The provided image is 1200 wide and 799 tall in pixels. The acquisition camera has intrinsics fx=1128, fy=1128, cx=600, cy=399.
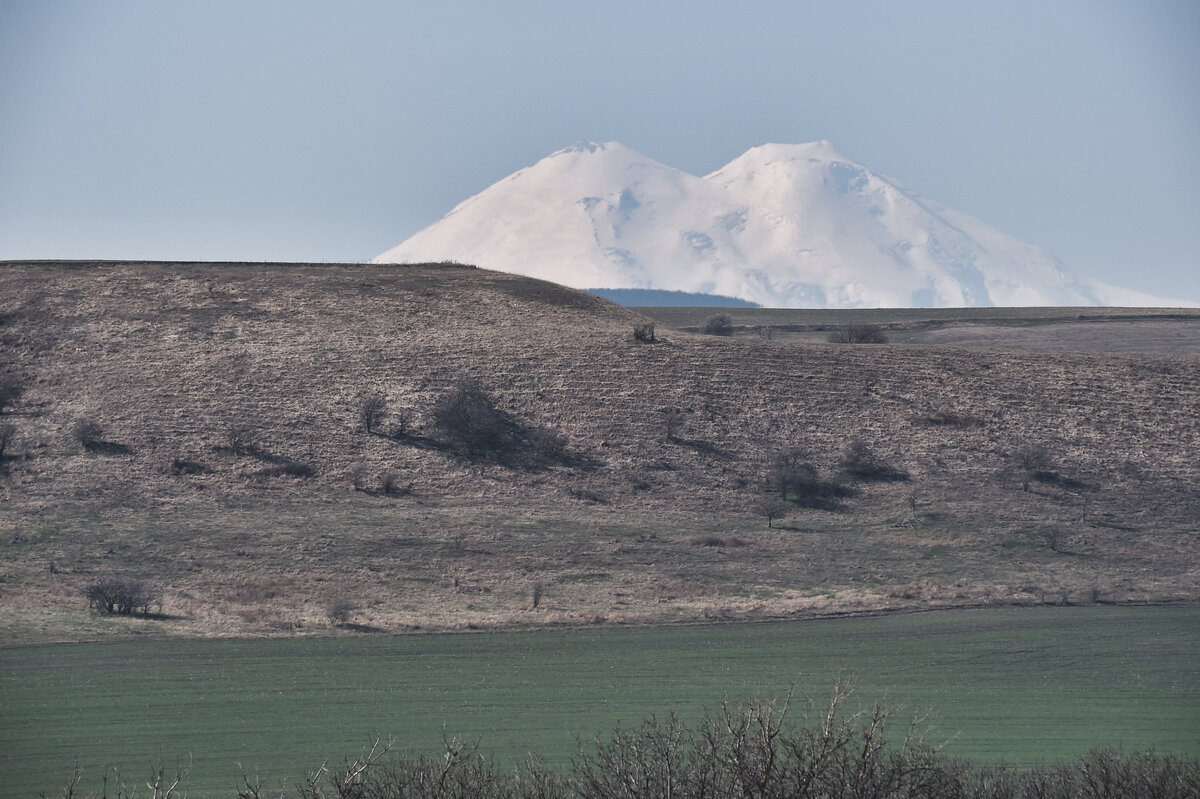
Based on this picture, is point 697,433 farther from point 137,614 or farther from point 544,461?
point 137,614

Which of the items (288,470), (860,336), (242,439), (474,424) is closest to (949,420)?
(860,336)

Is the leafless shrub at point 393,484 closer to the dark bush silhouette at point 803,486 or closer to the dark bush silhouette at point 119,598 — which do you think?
the dark bush silhouette at point 119,598

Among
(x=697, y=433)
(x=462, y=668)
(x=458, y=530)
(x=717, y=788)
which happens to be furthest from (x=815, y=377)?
(x=717, y=788)

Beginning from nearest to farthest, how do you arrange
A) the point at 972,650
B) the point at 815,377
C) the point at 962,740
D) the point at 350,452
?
the point at 962,740
the point at 972,650
the point at 350,452
the point at 815,377

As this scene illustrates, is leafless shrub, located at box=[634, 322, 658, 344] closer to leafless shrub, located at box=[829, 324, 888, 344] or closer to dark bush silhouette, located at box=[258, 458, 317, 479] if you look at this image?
leafless shrub, located at box=[829, 324, 888, 344]

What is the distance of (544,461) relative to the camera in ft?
186

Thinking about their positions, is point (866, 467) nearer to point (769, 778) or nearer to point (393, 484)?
point (393, 484)

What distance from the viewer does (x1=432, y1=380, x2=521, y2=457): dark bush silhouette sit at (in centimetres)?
5788

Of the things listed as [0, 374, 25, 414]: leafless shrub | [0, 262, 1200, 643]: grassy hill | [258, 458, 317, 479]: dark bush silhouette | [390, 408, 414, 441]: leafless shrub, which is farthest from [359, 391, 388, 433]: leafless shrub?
[0, 374, 25, 414]: leafless shrub

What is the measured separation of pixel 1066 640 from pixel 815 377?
3152cm

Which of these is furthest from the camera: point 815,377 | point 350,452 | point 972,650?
point 815,377

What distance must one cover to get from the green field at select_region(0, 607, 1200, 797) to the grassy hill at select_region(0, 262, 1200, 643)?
3204mm

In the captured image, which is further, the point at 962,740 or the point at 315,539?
the point at 315,539

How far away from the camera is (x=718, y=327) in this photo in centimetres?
9256
